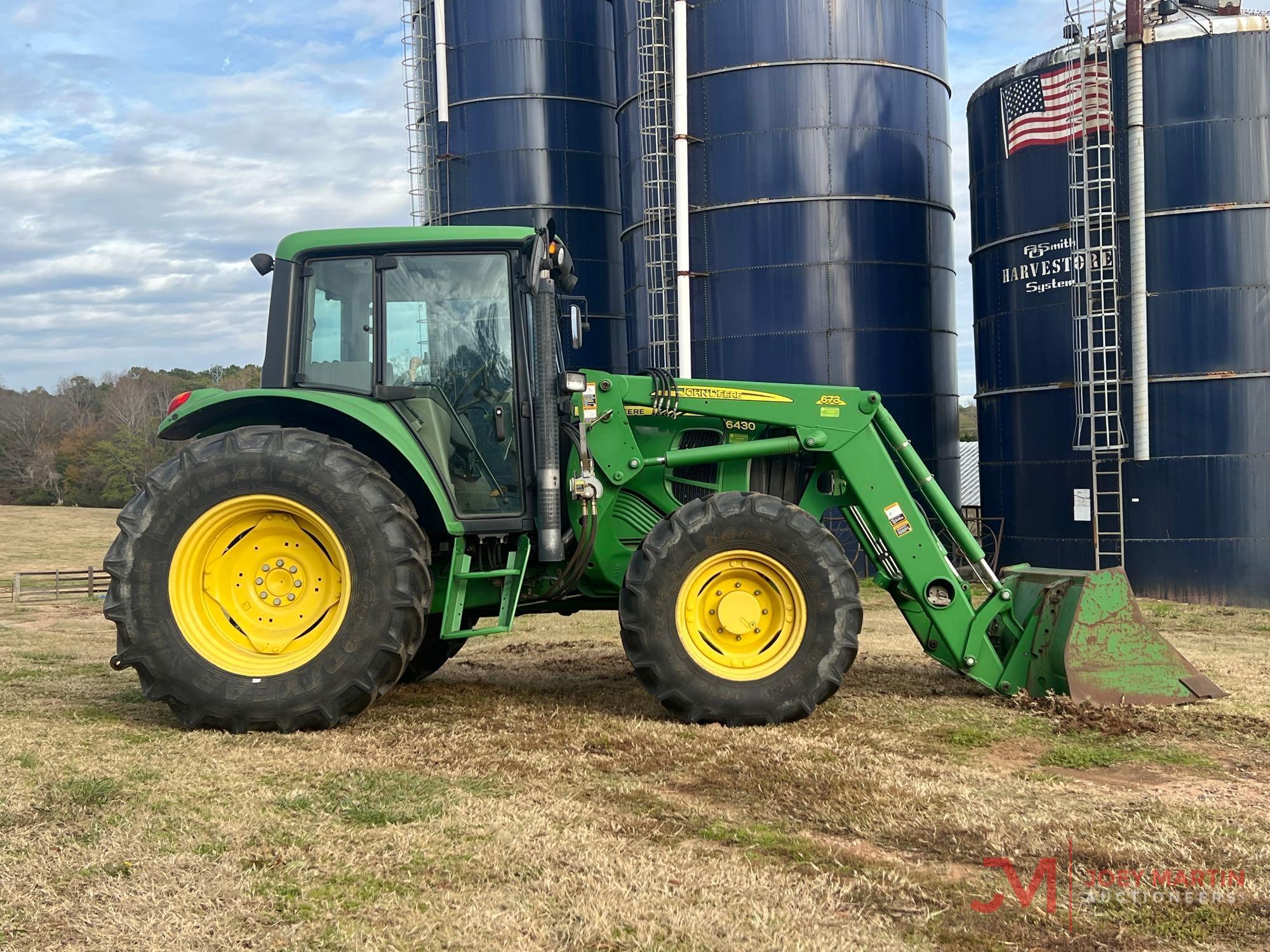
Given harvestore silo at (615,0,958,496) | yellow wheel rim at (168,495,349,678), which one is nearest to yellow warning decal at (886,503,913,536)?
→ yellow wheel rim at (168,495,349,678)

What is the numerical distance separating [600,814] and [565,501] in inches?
106

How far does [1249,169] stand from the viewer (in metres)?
15.9

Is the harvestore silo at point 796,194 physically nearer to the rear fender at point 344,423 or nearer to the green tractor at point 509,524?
the green tractor at point 509,524

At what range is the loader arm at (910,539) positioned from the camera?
704cm

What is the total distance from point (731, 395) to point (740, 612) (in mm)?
1514

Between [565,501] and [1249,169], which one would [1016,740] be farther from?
[1249,169]

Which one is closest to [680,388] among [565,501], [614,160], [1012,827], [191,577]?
[565,501]

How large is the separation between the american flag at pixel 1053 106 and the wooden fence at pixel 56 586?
17124 mm

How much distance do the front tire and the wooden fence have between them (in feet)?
50.9

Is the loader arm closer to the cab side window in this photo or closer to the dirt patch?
the dirt patch

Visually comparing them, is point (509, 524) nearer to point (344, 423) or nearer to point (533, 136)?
point (344, 423)

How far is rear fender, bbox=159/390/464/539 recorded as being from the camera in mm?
6535

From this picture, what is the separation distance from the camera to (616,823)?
465cm

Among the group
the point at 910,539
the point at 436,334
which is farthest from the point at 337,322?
the point at 910,539
